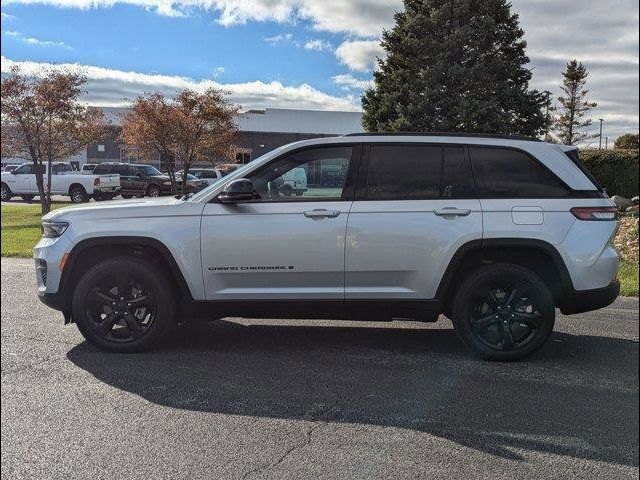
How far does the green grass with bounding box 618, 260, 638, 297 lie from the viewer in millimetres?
7916

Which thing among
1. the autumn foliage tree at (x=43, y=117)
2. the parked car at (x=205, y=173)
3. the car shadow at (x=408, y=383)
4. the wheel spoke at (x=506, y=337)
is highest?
the autumn foliage tree at (x=43, y=117)

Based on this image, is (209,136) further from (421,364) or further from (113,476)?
(113,476)

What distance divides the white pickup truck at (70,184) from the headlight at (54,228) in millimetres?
→ 21036

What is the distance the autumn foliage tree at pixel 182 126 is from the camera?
20.8 metres

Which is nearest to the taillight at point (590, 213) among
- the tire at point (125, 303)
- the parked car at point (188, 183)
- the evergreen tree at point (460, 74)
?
the tire at point (125, 303)

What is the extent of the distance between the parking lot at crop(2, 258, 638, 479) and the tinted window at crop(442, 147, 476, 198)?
1355 millimetres

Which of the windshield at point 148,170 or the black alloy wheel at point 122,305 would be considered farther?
the windshield at point 148,170

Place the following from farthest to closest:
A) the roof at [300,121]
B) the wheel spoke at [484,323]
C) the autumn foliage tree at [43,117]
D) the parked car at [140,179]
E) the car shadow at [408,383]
Answer: the roof at [300,121]
the parked car at [140,179]
the autumn foliage tree at [43,117]
the wheel spoke at [484,323]
the car shadow at [408,383]

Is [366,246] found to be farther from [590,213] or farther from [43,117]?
[43,117]

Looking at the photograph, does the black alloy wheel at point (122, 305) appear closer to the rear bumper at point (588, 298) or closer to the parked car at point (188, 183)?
the rear bumper at point (588, 298)

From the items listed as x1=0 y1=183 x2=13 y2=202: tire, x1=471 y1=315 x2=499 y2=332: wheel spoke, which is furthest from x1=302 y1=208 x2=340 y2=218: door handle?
x1=0 y1=183 x2=13 y2=202: tire

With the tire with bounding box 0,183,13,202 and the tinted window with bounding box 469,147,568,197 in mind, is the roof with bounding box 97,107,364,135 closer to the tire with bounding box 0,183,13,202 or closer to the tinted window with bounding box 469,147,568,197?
the tire with bounding box 0,183,13,202

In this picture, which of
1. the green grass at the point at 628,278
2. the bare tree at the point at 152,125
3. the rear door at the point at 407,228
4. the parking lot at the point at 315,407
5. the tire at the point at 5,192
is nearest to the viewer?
the parking lot at the point at 315,407

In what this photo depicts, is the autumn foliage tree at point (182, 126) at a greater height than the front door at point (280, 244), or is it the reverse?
the autumn foliage tree at point (182, 126)
